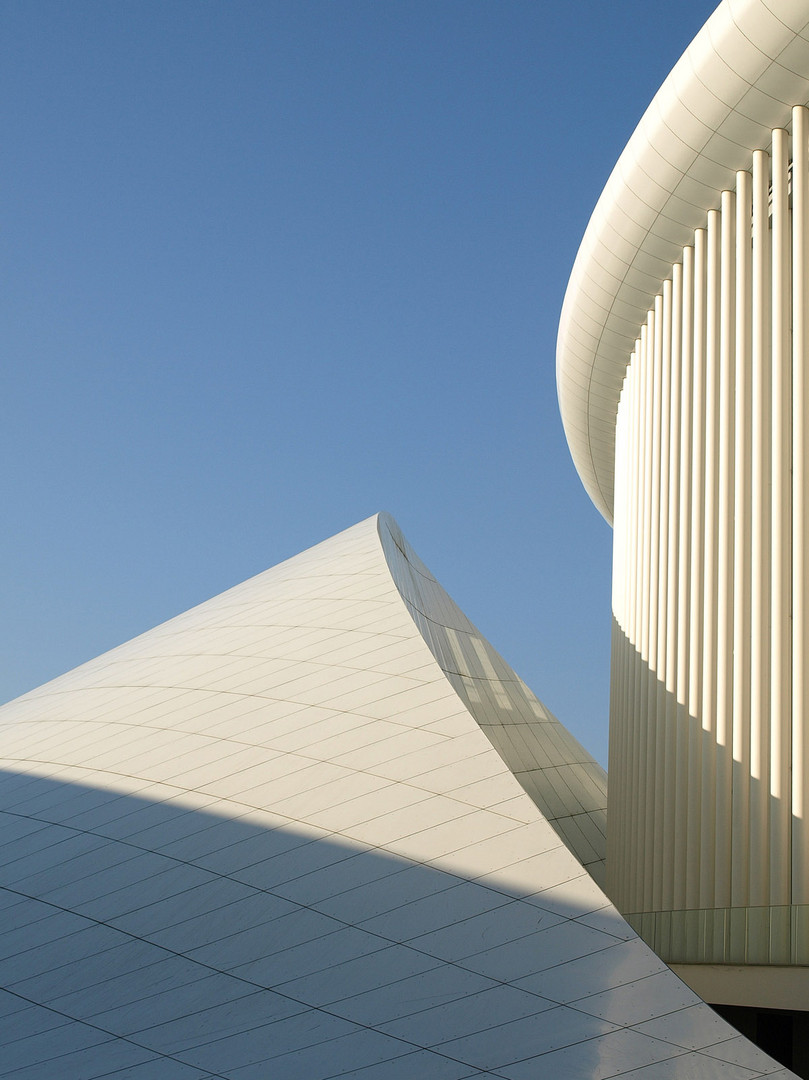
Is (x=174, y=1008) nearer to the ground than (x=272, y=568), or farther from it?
nearer to the ground

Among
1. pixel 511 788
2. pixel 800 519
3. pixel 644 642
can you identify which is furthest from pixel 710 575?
pixel 511 788

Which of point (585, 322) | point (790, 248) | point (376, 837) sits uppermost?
point (585, 322)

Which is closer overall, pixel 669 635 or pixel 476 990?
pixel 476 990

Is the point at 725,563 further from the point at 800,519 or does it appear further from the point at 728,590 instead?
the point at 800,519

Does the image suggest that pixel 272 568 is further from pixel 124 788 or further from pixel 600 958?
pixel 600 958

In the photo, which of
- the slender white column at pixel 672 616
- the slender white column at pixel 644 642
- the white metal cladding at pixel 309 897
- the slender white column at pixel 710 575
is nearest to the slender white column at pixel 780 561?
the slender white column at pixel 710 575

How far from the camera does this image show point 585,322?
22438 millimetres

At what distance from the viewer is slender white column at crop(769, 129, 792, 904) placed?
46.2 ft

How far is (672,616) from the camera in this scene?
18.6m

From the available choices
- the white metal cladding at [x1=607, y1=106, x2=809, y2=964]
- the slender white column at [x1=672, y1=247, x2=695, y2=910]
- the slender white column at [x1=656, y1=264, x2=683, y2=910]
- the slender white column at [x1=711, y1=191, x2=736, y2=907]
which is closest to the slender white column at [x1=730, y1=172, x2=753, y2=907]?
the white metal cladding at [x1=607, y1=106, x2=809, y2=964]

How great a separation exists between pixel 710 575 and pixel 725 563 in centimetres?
69

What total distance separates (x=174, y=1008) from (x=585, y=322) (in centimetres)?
1597

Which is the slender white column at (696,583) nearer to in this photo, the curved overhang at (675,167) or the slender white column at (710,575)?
the slender white column at (710,575)

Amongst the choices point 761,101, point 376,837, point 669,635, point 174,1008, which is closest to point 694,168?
point 761,101
